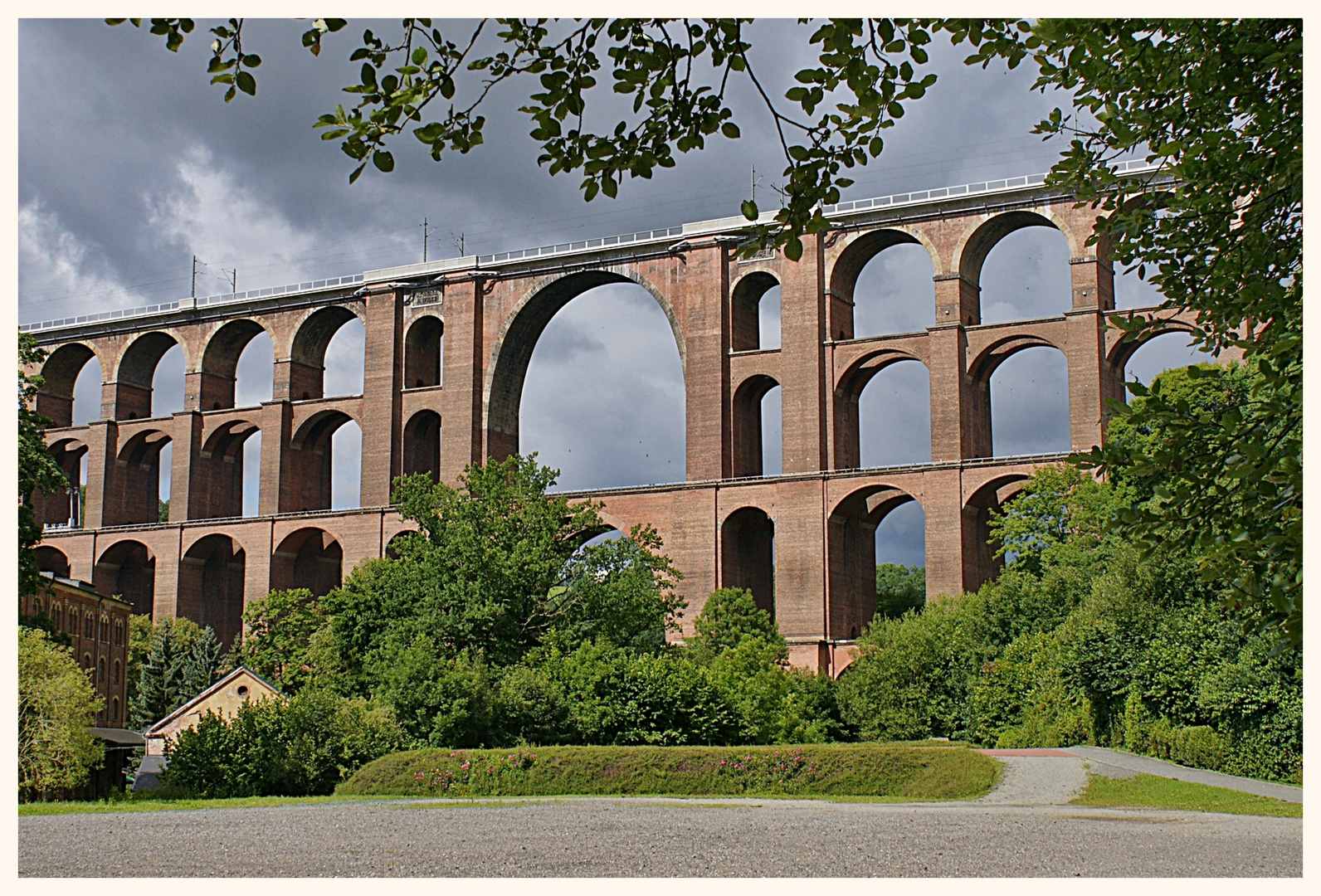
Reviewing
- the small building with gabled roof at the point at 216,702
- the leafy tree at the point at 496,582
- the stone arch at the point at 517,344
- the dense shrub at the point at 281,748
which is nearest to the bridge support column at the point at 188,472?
the stone arch at the point at 517,344

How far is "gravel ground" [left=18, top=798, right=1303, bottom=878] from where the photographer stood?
1059 cm

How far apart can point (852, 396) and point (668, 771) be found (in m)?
25.6

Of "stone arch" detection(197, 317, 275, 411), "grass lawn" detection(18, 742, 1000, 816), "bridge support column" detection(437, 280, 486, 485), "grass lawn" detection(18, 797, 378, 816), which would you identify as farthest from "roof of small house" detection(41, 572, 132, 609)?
"grass lawn" detection(18, 797, 378, 816)

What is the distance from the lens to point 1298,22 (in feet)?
26.2

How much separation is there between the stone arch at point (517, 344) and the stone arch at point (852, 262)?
7.19 m

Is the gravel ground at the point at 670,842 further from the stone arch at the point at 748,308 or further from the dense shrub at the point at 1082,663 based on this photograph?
the stone arch at the point at 748,308

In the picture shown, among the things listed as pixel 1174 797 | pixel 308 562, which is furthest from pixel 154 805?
pixel 308 562

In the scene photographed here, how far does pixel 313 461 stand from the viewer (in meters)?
55.3

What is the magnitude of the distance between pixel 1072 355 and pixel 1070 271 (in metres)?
2.73

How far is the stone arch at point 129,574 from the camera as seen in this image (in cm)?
5519

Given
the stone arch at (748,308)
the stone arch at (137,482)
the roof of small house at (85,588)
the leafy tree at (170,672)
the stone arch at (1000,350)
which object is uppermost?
the stone arch at (748,308)

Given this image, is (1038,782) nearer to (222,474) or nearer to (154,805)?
(154,805)
